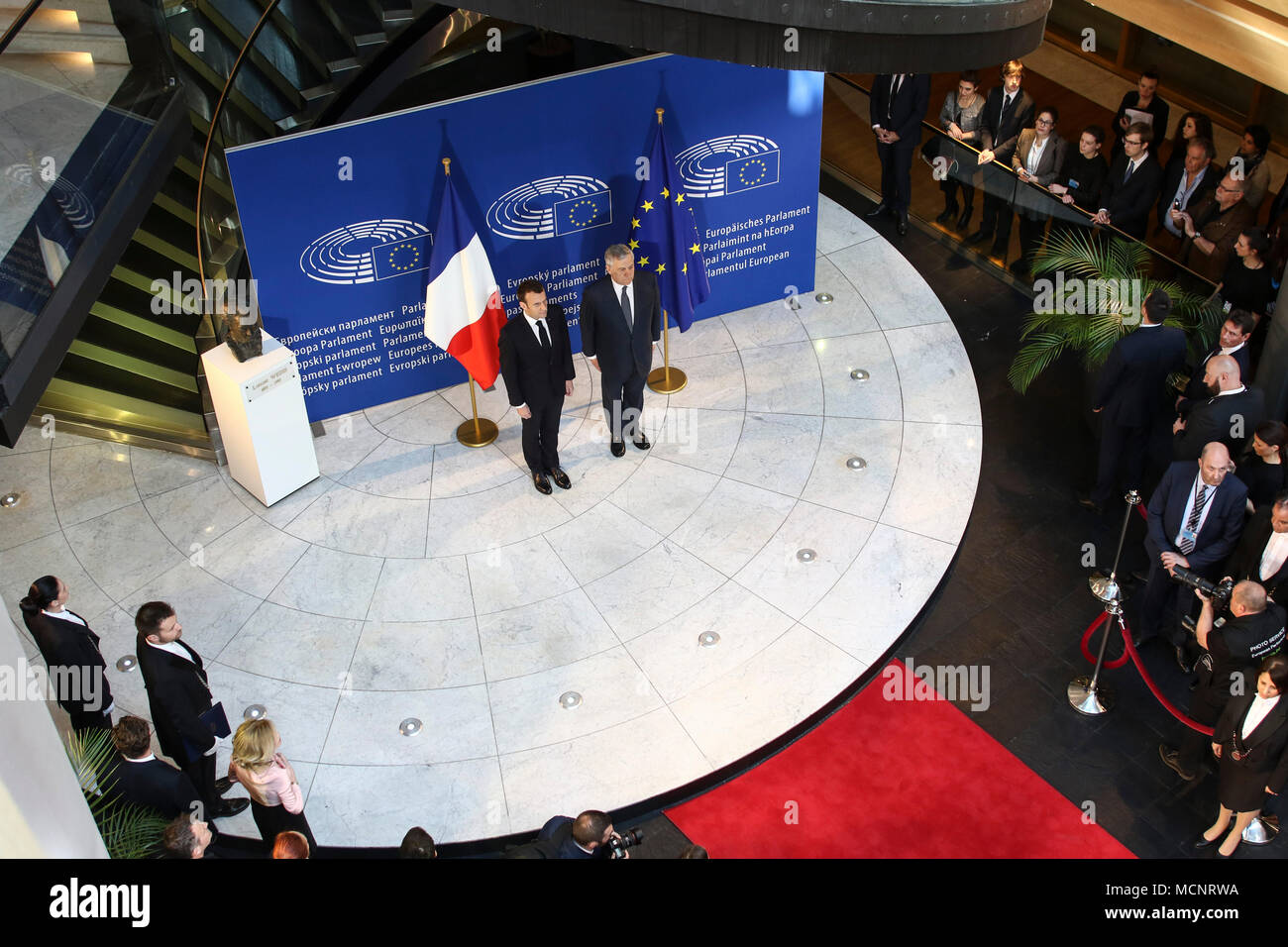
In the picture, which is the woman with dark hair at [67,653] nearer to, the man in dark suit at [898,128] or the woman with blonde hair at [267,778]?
the woman with blonde hair at [267,778]

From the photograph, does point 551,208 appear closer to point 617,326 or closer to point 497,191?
point 497,191

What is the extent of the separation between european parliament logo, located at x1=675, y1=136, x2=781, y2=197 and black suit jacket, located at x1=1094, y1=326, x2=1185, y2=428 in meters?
3.64

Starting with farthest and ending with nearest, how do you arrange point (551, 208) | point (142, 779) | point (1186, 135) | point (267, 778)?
1. point (1186, 135)
2. point (551, 208)
3. point (142, 779)
4. point (267, 778)

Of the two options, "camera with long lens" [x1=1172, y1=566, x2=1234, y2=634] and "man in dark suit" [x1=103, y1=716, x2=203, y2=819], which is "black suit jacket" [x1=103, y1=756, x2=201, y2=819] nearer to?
"man in dark suit" [x1=103, y1=716, x2=203, y2=819]

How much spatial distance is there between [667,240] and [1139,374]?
3.93m

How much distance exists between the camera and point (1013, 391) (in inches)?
452

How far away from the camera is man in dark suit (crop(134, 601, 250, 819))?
731 cm

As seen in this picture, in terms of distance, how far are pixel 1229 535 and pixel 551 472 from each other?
5076 millimetres

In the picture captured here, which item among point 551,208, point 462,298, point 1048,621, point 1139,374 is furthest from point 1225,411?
point 462,298

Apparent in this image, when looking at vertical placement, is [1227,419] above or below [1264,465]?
above

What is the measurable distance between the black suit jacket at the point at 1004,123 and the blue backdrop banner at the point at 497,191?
2.11 m

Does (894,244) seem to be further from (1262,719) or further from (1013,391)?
(1262,719)

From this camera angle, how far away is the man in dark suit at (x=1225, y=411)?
8773 mm

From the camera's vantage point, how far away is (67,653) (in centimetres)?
764
